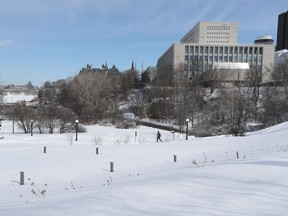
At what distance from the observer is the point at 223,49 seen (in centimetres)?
11919

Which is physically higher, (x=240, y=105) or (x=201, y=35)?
(x=201, y=35)

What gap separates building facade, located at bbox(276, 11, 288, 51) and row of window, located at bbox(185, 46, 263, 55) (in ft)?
197

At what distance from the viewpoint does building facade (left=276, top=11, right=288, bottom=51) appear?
6624 inches

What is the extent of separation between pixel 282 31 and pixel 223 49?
73450 mm

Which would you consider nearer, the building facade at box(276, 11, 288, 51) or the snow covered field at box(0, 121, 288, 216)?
the snow covered field at box(0, 121, 288, 216)

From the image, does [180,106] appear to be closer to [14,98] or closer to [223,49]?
[223,49]

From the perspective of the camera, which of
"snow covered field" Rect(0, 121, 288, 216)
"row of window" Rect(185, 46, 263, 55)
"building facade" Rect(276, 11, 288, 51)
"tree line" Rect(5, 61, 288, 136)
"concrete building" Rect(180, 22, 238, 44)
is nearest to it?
"snow covered field" Rect(0, 121, 288, 216)

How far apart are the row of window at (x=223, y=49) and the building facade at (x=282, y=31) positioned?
60.1 meters

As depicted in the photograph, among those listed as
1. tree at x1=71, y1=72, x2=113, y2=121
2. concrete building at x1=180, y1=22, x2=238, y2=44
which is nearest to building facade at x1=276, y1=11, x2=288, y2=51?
concrete building at x1=180, y1=22, x2=238, y2=44

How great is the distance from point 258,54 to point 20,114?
328 ft

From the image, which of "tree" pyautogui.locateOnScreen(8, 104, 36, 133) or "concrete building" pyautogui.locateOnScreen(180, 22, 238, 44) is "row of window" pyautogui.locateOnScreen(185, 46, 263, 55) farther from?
"tree" pyautogui.locateOnScreen(8, 104, 36, 133)

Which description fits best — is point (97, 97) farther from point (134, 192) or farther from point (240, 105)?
point (134, 192)

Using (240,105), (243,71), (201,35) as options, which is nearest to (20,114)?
(240,105)

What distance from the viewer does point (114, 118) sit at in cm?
5597
